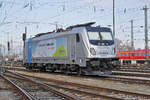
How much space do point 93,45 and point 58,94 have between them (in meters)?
7.17

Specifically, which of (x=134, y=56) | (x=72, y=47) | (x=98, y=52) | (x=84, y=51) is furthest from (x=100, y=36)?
(x=134, y=56)

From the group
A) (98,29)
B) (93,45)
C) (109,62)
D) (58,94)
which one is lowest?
(58,94)

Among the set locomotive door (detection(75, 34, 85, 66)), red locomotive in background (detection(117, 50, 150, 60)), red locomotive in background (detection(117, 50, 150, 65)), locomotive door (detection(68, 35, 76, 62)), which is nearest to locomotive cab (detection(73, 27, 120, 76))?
locomotive door (detection(75, 34, 85, 66))

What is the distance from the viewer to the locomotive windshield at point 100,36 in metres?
16.9

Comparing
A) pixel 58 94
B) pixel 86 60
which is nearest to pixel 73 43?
pixel 86 60

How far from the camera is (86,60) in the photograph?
16391mm

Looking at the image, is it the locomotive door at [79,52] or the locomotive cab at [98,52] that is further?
the locomotive door at [79,52]

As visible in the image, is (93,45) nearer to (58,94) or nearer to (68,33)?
(68,33)

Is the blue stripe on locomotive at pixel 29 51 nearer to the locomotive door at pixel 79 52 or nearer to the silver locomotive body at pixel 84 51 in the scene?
the silver locomotive body at pixel 84 51

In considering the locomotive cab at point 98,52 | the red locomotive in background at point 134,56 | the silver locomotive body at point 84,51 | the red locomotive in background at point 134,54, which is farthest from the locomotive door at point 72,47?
the red locomotive in background at point 134,54

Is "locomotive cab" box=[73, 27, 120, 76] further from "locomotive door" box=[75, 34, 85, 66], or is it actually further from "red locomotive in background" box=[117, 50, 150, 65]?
"red locomotive in background" box=[117, 50, 150, 65]

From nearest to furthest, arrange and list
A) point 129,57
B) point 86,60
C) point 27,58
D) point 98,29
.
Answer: point 86,60 < point 98,29 < point 27,58 < point 129,57

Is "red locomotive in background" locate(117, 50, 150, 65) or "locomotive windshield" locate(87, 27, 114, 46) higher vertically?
"locomotive windshield" locate(87, 27, 114, 46)

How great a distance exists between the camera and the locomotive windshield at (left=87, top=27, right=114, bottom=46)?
1694 centimetres
